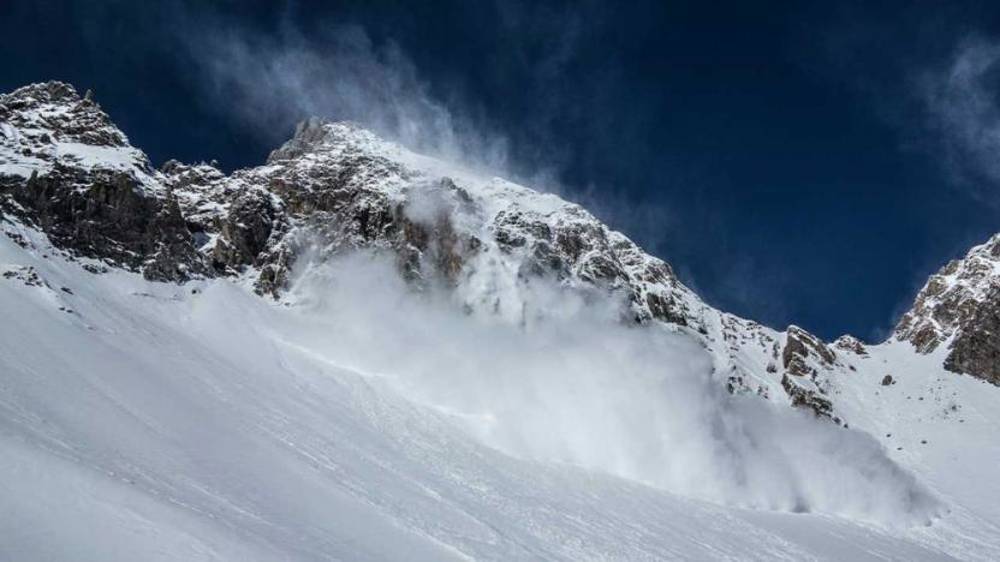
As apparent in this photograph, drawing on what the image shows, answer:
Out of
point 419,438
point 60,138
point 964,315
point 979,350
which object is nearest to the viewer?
point 419,438

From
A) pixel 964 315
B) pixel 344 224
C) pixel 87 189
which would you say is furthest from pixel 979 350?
pixel 87 189

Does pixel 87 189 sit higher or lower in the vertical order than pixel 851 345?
lower

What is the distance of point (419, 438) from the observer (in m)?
53.0

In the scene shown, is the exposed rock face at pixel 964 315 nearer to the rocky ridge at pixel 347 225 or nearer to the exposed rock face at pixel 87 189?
the rocky ridge at pixel 347 225

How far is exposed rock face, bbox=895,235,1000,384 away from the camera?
370 feet

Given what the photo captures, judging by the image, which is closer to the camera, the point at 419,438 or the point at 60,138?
the point at 419,438

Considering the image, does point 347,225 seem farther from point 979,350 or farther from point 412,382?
point 979,350

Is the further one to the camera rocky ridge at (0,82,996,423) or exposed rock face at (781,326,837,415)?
exposed rock face at (781,326,837,415)

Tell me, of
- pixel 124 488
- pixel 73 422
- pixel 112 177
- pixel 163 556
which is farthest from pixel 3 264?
pixel 163 556

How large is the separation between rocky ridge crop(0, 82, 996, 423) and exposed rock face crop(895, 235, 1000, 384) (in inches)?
89.3

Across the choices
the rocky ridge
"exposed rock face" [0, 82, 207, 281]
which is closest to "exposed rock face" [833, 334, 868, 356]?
the rocky ridge

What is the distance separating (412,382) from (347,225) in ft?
94.4

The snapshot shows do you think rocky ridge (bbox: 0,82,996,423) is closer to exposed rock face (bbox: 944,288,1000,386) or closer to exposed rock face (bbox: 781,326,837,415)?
exposed rock face (bbox: 781,326,837,415)

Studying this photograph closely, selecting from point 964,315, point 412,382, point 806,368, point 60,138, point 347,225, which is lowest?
point 412,382
